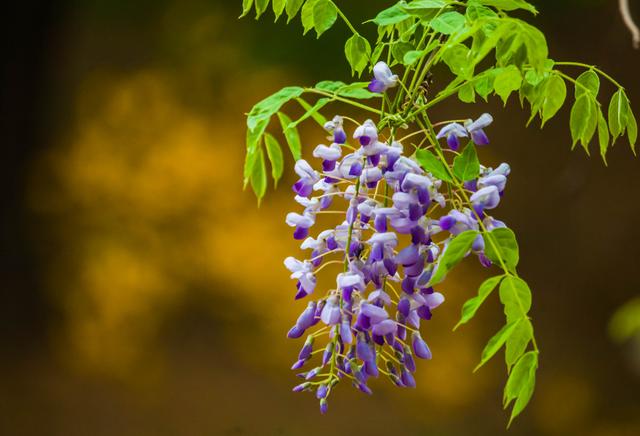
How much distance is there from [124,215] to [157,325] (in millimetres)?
370

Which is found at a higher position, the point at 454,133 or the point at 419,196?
the point at 454,133

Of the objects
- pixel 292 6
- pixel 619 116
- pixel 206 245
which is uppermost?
pixel 206 245

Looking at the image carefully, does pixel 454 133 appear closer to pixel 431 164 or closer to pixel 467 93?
pixel 467 93

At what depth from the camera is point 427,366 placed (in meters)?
2.50

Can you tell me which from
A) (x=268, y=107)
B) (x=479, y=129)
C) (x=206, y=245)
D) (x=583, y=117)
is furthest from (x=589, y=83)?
(x=206, y=245)

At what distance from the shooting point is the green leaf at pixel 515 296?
715mm

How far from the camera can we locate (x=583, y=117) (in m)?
0.86

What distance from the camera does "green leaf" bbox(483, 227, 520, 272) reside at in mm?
698

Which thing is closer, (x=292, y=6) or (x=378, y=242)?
(x=378, y=242)

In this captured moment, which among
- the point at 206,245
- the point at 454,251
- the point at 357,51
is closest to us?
the point at 454,251

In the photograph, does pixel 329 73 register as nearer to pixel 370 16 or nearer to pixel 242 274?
pixel 370 16

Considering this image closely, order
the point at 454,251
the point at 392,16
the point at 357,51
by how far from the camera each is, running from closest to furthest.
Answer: the point at 454,251
the point at 392,16
the point at 357,51

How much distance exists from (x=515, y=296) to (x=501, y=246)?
50mm

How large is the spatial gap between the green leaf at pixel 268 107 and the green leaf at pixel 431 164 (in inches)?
6.2
